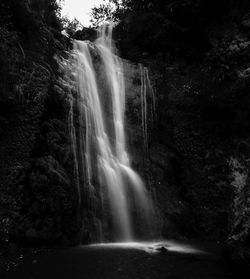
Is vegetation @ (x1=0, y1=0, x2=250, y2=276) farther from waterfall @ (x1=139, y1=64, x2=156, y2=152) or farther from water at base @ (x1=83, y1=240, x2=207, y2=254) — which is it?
water at base @ (x1=83, y1=240, x2=207, y2=254)

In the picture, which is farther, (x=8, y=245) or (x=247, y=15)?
(x=247, y=15)

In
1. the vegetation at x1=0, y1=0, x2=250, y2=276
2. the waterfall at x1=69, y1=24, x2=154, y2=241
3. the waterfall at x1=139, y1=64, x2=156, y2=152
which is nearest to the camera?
the vegetation at x1=0, y1=0, x2=250, y2=276

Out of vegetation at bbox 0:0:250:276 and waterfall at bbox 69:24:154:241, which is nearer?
vegetation at bbox 0:0:250:276

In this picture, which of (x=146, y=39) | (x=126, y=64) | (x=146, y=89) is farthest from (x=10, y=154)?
(x=146, y=39)

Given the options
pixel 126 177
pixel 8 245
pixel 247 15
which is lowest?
pixel 8 245

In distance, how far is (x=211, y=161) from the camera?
42.2 ft

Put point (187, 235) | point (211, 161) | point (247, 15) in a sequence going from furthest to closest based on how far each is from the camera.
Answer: point (247, 15)
point (211, 161)
point (187, 235)

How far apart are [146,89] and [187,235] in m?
6.15

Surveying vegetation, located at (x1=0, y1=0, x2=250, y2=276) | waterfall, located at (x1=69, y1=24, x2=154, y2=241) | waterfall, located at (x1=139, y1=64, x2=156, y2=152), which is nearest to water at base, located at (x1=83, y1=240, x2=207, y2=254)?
waterfall, located at (x1=69, y1=24, x2=154, y2=241)

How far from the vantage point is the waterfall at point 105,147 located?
10.1 meters

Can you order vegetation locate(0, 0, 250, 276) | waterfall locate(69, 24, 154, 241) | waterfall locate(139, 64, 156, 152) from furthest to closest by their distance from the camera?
waterfall locate(139, 64, 156, 152), waterfall locate(69, 24, 154, 241), vegetation locate(0, 0, 250, 276)

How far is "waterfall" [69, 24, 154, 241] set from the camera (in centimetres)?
1015

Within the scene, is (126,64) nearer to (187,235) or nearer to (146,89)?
(146,89)

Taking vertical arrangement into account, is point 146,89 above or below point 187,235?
above
